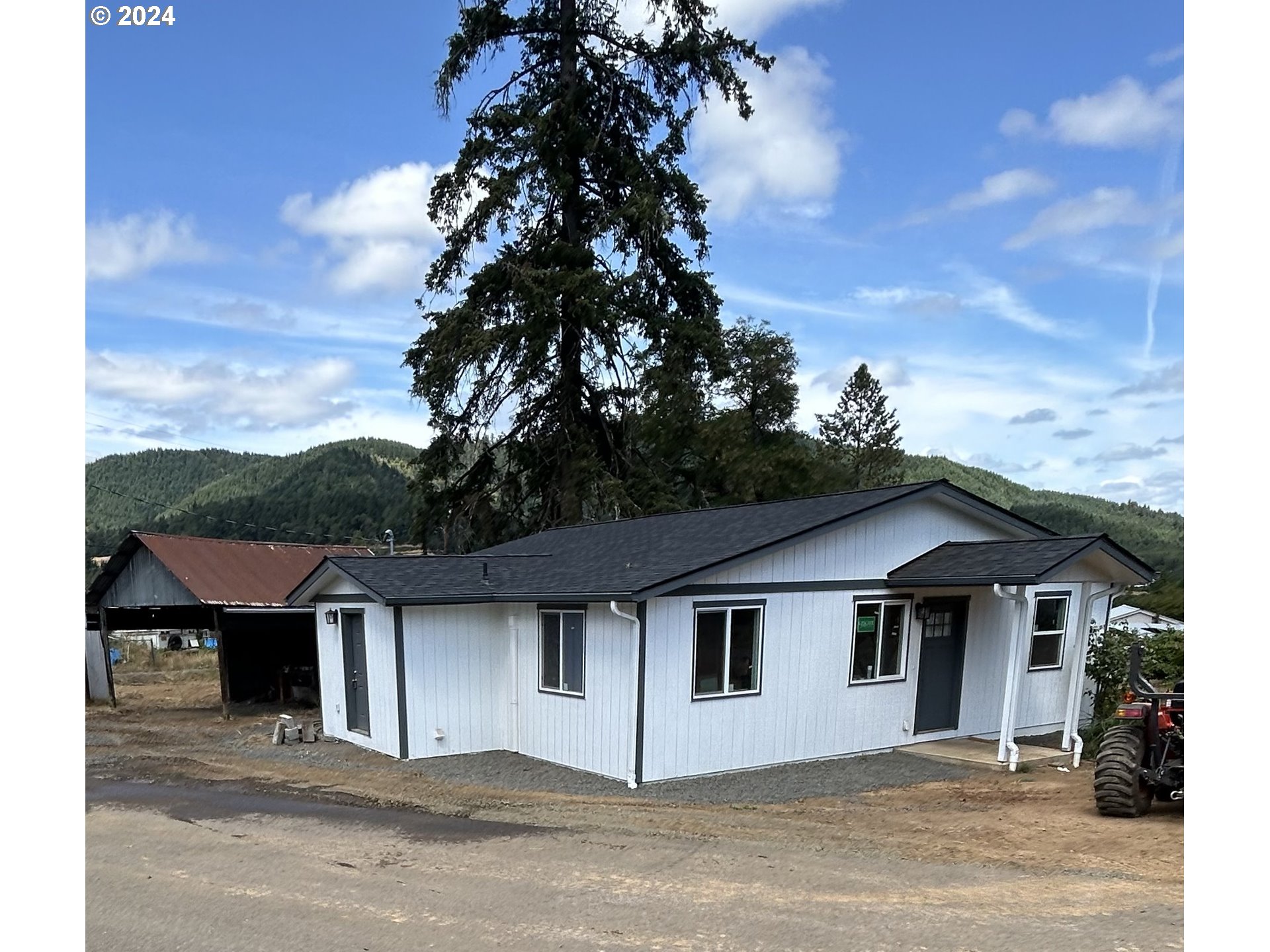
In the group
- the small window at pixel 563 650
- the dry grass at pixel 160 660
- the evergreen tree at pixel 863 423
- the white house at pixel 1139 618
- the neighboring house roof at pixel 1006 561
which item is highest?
the evergreen tree at pixel 863 423

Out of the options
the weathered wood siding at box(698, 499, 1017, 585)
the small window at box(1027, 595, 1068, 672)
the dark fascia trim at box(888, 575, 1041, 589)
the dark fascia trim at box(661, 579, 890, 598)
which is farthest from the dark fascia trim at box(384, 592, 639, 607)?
the small window at box(1027, 595, 1068, 672)

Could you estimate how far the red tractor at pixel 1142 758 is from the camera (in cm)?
938

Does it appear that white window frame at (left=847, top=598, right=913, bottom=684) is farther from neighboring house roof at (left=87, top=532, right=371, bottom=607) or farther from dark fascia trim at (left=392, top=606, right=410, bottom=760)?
neighboring house roof at (left=87, top=532, right=371, bottom=607)

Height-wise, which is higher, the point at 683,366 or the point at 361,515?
the point at 683,366

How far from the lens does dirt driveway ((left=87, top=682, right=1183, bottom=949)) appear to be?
6.17m

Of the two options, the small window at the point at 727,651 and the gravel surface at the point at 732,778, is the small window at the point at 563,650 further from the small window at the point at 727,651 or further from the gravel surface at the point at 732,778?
the small window at the point at 727,651

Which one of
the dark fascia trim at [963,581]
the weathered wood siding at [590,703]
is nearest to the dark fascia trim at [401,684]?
the weathered wood siding at [590,703]

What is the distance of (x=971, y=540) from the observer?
15.0 metres

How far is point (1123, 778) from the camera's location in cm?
947

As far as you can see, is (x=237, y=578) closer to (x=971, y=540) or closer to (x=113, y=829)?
(x=113, y=829)

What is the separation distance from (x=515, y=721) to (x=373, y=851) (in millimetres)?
5621

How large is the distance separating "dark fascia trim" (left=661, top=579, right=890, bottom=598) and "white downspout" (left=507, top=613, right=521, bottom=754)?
10.8ft

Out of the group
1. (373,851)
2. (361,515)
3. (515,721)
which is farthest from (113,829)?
(361,515)
